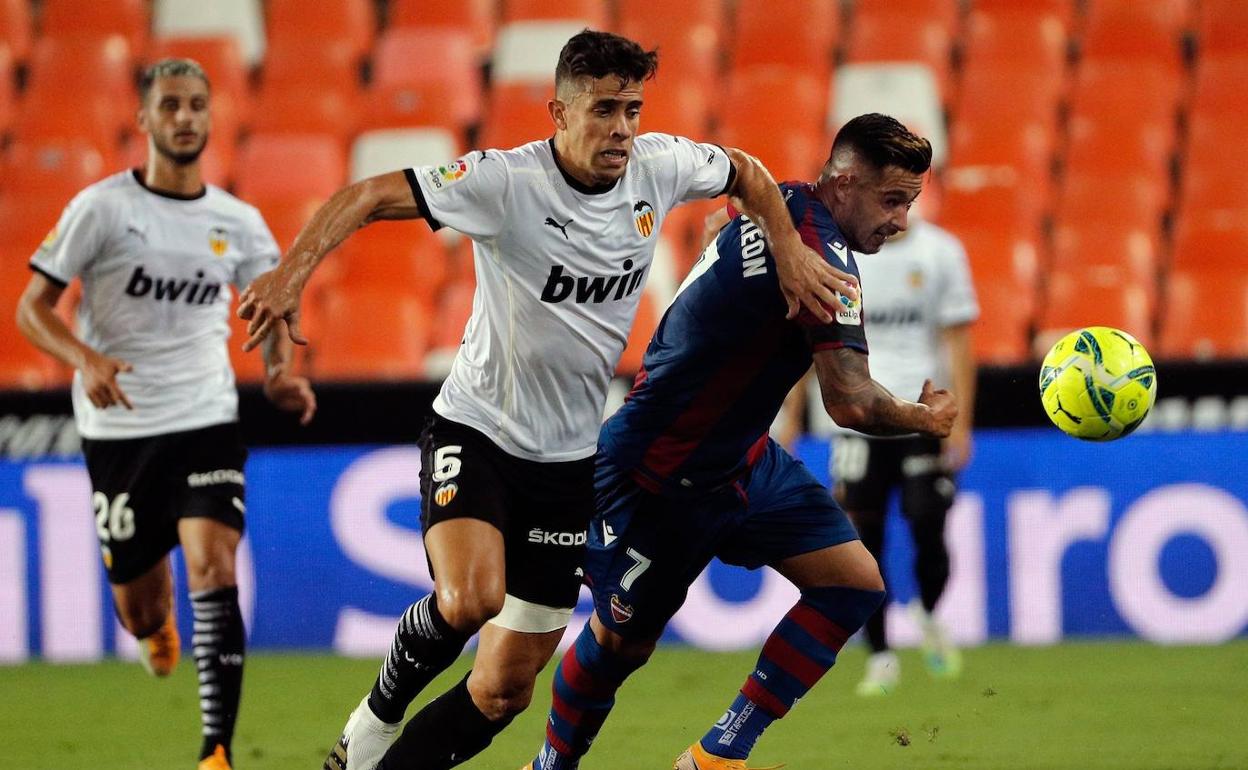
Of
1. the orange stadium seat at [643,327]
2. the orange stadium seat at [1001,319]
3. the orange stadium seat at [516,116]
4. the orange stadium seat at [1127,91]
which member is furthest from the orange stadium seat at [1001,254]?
the orange stadium seat at [516,116]

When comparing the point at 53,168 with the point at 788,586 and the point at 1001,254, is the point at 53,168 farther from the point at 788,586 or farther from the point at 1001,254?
the point at 1001,254

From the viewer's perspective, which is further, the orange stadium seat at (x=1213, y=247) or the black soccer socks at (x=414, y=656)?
the orange stadium seat at (x=1213, y=247)

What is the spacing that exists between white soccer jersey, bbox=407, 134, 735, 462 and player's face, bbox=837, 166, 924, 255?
568mm

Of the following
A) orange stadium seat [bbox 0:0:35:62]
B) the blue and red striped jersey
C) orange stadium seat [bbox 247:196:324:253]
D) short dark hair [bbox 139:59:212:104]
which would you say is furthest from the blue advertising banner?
orange stadium seat [bbox 0:0:35:62]

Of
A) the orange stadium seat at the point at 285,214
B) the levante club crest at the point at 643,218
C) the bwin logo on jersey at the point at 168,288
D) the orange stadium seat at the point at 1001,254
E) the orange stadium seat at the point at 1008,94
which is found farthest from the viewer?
the orange stadium seat at the point at 1008,94

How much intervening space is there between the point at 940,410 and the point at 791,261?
1.93ft

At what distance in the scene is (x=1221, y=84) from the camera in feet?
38.7

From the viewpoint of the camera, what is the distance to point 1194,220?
10984mm

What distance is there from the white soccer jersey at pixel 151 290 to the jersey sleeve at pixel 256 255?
0.02 meters

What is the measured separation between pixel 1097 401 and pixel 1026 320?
5.54 metres

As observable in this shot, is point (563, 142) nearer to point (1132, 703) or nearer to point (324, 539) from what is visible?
point (1132, 703)

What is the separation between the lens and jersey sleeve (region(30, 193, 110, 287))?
6.46 metres

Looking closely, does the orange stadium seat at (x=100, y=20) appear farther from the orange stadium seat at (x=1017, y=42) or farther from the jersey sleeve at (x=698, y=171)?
the jersey sleeve at (x=698, y=171)

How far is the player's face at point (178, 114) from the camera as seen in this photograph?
6.47 meters
